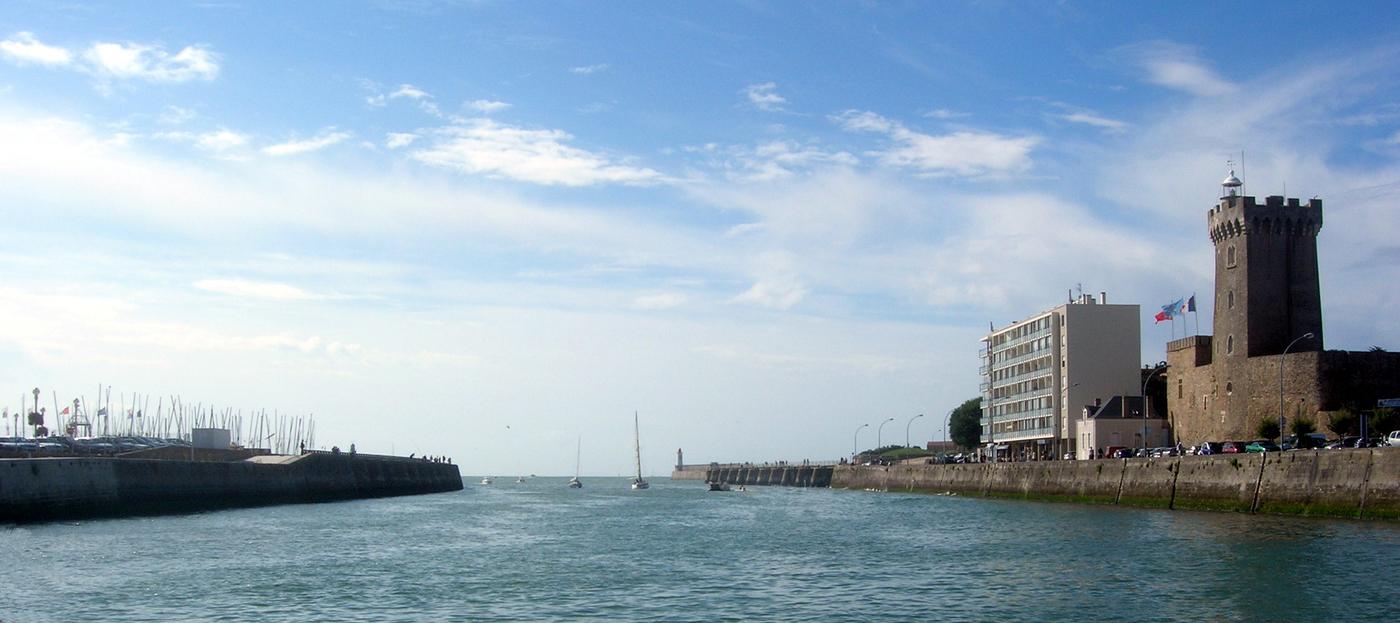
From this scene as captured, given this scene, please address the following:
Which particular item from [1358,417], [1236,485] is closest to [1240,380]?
[1358,417]

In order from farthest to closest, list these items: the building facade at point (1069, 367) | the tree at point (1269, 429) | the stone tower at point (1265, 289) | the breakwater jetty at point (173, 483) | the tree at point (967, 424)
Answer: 1. the tree at point (967, 424)
2. the building facade at point (1069, 367)
3. the stone tower at point (1265, 289)
4. the tree at point (1269, 429)
5. the breakwater jetty at point (173, 483)

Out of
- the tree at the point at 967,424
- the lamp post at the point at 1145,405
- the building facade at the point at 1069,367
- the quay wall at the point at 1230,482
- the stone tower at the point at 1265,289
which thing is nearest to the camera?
the quay wall at the point at 1230,482

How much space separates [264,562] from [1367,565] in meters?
38.8

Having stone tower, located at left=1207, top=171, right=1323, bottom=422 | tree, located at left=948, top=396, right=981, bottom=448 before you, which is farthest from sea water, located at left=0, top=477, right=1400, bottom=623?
tree, located at left=948, top=396, right=981, bottom=448

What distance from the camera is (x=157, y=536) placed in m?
55.4

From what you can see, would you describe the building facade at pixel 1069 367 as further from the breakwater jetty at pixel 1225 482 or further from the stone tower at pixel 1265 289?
the stone tower at pixel 1265 289

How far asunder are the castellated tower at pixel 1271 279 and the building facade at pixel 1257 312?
0.24 ft

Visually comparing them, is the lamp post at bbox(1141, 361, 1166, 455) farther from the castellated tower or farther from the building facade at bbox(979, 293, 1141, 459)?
the castellated tower

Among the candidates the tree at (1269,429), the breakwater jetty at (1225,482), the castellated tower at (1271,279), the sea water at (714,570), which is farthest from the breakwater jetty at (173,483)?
the castellated tower at (1271,279)

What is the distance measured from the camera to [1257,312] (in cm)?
8581

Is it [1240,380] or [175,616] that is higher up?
[1240,380]

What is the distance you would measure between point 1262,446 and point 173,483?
66304 mm

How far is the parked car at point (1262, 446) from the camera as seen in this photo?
66.2m

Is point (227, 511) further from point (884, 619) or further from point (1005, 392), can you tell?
point (1005, 392)
